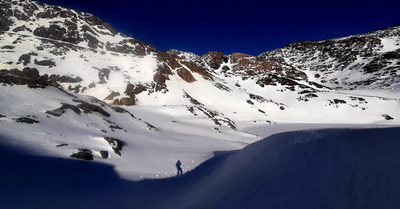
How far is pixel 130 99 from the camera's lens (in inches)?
1838

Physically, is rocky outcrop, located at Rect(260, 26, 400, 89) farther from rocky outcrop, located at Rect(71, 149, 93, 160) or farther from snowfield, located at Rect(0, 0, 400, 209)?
rocky outcrop, located at Rect(71, 149, 93, 160)

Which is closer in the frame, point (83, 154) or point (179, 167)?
point (83, 154)

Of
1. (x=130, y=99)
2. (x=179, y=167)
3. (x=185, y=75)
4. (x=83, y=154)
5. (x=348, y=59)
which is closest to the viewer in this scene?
(x=83, y=154)

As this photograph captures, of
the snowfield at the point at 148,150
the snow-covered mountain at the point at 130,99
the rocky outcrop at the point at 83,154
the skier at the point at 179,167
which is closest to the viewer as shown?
the snowfield at the point at 148,150

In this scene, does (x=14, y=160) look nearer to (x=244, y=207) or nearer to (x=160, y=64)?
(x=244, y=207)

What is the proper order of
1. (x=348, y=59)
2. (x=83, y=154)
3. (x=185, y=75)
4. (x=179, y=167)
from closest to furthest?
(x=83, y=154) → (x=179, y=167) → (x=185, y=75) → (x=348, y=59)

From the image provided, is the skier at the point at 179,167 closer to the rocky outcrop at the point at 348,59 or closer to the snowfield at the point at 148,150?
the snowfield at the point at 148,150

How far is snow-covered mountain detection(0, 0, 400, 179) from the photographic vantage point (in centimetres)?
1584

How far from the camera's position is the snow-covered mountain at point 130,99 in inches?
623

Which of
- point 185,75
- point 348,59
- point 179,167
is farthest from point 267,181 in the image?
point 348,59

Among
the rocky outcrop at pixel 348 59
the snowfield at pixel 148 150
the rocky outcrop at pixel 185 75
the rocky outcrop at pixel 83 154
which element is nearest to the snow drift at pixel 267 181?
the snowfield at pixel 148 150

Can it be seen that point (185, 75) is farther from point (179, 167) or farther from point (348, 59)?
point (348, 59)

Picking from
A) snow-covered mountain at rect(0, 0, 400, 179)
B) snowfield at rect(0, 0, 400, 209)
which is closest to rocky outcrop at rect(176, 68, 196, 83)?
snow-covered mountain at rect(0, 0, 400, 179)

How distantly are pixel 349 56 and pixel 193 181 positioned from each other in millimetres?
153644
